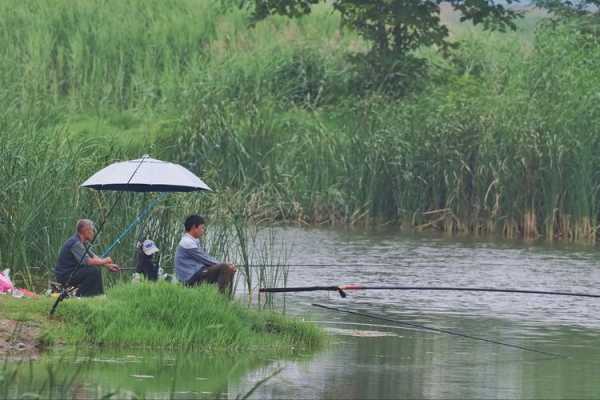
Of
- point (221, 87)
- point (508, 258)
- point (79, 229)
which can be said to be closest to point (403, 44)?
point (221, 87)

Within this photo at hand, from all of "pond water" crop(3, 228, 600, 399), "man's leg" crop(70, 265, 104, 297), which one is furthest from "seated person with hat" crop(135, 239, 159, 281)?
"pond water" crop(3, 228, 600, 399)

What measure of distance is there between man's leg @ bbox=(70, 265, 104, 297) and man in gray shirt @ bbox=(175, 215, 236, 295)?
726 millimetres

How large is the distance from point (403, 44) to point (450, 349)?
22.3 m

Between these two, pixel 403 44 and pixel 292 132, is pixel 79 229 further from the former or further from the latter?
pixel 403 44

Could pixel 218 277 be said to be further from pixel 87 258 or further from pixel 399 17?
pixel 399 17

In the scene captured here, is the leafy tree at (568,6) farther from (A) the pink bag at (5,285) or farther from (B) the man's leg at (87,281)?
(A) the pink bag at (5,285)

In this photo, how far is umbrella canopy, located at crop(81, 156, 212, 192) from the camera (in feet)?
51.5

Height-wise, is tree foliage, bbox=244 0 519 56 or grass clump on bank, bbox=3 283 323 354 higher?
tree foliage, bbox=244 0 519 56

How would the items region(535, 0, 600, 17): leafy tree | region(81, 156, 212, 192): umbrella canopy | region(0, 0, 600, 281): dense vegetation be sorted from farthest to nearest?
1. region(535, 0, 600, 17): leafy tree
2. region(0, 0, 600, 281): dense vegetation
3. region(81, 156, 212, 192): umbrella canopy

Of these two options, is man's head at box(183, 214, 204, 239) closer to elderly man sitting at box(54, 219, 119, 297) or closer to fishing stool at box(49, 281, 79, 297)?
elderly man sitting at box(54, 219, 119, 297)

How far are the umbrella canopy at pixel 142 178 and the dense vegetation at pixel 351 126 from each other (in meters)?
3.07

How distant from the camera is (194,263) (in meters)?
15.3

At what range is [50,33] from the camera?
3753cm

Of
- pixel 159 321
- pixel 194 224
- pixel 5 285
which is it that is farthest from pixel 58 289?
pixel 159 321
